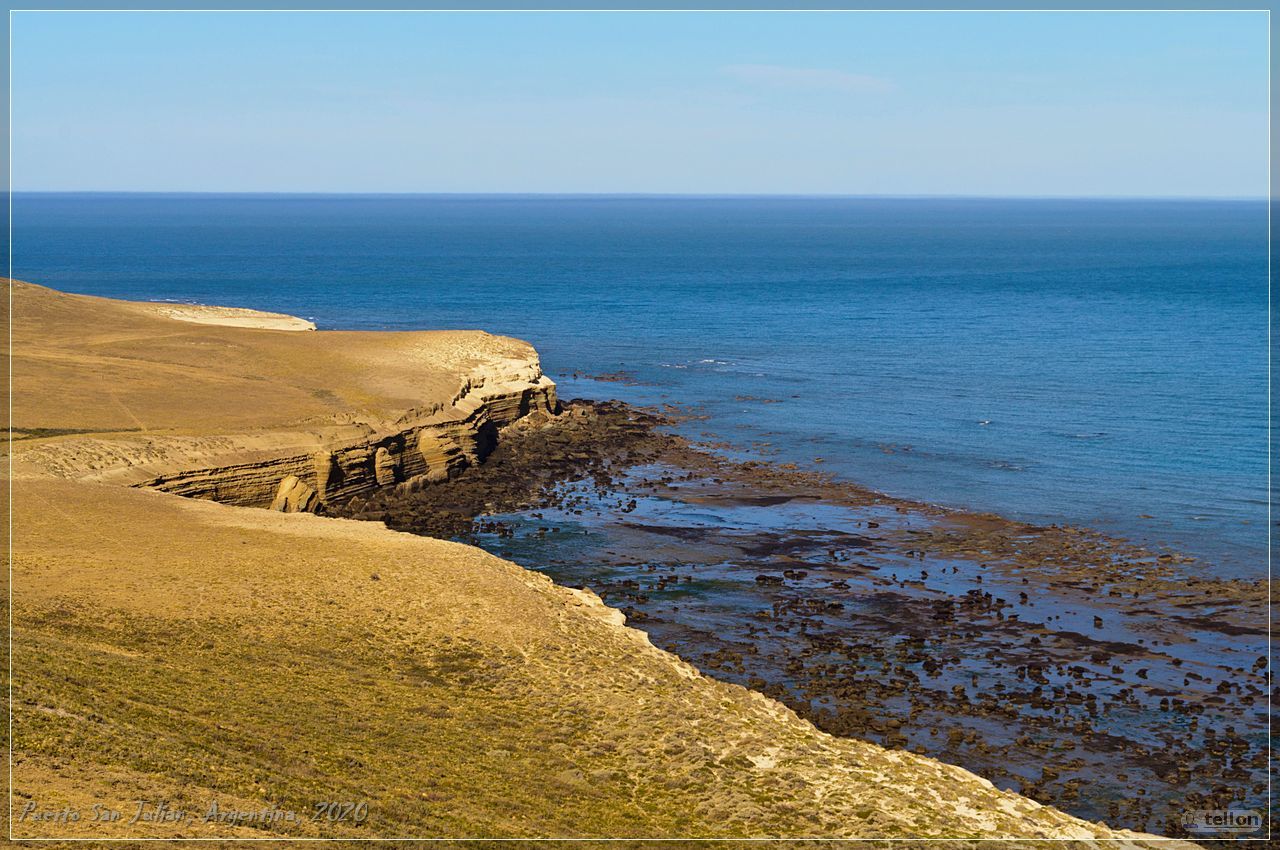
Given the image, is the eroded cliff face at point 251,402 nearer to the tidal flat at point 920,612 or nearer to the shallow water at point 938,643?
the tidal flat at point 920,612

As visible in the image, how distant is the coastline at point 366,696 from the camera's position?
2305 cm

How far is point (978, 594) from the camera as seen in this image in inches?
1831

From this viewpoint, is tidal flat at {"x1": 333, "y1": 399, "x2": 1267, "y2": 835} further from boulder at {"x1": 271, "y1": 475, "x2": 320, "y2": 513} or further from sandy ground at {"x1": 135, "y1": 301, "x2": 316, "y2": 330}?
sandy ground at {"x1": 135, "y1": 301, "x2": 316, "y2": 330}

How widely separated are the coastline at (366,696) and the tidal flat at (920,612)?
19.2ft

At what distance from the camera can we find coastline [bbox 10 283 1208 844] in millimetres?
23047

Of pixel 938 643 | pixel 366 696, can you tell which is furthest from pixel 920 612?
pixel 366 696

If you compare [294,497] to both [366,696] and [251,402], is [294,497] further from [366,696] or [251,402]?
[366,696]

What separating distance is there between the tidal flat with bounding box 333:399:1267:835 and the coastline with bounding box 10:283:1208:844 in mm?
5840

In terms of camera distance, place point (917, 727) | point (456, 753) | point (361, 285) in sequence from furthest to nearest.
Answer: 1. point (361, 285)
2. point (917, 727)
3. point (456, 753)

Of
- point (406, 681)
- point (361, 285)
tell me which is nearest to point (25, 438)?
point (406, 681)

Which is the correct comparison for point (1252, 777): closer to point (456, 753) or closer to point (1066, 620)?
point (1066, 620)

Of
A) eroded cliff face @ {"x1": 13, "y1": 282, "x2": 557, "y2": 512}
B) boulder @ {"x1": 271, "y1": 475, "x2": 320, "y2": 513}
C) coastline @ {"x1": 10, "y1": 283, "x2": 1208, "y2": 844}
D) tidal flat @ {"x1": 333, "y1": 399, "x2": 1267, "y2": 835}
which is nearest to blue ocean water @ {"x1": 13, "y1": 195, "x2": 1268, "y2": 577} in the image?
tidal flat @ {"x1": 333, "y1": 399, "x2": 1267, "y2": 835}

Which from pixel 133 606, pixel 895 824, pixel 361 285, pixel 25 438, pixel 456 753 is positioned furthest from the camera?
pixel 361 285

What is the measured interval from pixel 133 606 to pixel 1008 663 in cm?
2586
